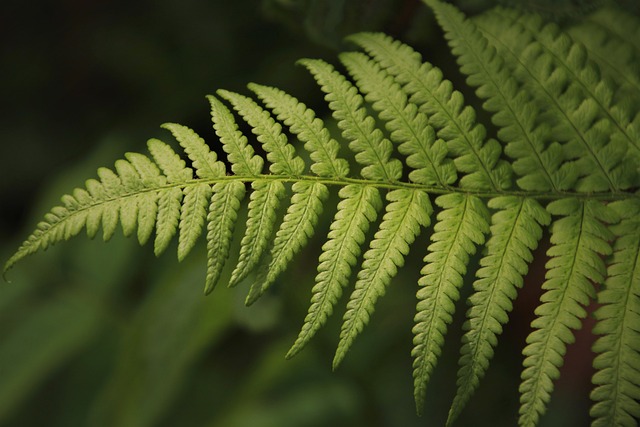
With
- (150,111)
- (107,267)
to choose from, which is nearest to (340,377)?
(107,267)

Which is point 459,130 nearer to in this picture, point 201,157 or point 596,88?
point 596,88

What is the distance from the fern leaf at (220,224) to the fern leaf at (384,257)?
0.26m

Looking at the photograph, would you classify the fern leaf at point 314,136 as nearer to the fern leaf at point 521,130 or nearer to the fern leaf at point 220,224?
the fern leaf at point 220,224

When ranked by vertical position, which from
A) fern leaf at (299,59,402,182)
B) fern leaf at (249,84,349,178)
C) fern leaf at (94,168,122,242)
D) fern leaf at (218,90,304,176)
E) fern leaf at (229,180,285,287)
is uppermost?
fern leaf at (299,59,402,182)

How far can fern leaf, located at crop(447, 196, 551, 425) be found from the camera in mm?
1188

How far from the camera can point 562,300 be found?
1215mm

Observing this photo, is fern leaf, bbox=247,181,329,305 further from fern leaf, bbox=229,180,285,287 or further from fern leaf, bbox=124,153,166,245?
fern leaf, bbox=124,153,166,245

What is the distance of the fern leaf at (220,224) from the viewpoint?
1207 millimetres

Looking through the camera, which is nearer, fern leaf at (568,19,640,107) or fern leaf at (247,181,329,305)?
fern leaf at (247,181,329,305)

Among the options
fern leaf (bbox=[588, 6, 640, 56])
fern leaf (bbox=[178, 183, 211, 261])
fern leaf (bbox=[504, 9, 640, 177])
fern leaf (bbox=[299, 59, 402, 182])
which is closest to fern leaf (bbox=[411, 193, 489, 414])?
fern leaf (bbox=[299, 59, 402, 182])

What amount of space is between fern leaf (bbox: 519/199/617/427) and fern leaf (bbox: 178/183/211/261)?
26.4 inches

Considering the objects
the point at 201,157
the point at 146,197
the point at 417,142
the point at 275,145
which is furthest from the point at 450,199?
the point at 146,197

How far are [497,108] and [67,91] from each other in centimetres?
233

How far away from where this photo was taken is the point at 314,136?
1.31m
